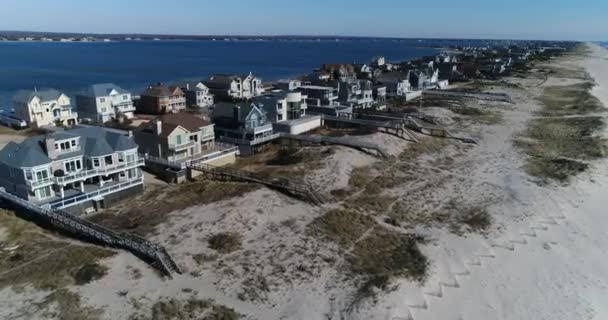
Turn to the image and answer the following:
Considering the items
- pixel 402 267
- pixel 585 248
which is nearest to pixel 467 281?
pixel 402 267

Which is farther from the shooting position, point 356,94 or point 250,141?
point 356,94

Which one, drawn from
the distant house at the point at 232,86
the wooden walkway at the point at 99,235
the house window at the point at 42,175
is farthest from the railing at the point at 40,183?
the distant house at the point at 232,86

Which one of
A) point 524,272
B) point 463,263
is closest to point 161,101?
point 463,263

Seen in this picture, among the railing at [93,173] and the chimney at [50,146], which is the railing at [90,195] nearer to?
the railing at [93,173]

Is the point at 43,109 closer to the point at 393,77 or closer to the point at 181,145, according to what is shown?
the point at 181,145

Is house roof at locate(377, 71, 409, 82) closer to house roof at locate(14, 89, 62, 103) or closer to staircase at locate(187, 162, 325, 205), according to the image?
staircase at locate(187, 162, 325, 205)

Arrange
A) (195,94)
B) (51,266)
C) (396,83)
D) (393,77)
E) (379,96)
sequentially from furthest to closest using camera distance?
(393,77), (396,83), (379,96), (195,94), (51,266)
